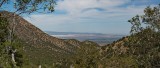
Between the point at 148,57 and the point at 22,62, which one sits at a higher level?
the point at 148,57

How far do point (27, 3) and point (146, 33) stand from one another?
14.8m

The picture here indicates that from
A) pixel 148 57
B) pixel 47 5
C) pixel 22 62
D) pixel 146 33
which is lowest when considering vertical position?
pixel 22 62

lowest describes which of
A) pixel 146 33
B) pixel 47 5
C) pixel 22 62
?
pixel 22 62

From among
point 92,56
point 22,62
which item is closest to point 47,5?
point 92,56

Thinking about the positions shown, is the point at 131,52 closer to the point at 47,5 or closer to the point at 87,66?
the point at 47,5

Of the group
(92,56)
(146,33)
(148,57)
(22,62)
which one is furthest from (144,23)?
(22,62)

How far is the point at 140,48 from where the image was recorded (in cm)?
3478

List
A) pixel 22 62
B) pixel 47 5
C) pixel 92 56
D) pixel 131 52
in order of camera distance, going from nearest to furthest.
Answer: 1. pixel 47 5
2. pixel 131 52
3. pixel 92 56
4. pixel 22 62

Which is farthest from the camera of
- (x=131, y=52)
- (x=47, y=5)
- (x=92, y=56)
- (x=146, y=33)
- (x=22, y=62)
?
(x=22, y=62)

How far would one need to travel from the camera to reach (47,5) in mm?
22188

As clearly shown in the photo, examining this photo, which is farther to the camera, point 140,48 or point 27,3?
point 140,48

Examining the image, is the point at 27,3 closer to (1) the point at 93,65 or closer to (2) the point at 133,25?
(2) the point at 133,25

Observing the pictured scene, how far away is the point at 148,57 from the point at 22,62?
45003 mm

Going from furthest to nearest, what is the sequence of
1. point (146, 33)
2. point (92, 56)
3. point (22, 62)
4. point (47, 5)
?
point (22, 62) < point (92, 56) < point (146, 33) < point (47, 5)
